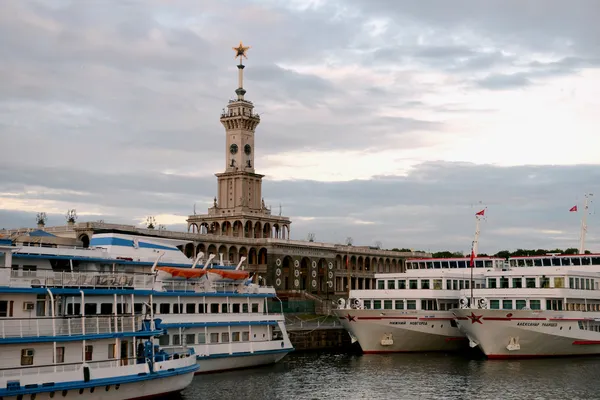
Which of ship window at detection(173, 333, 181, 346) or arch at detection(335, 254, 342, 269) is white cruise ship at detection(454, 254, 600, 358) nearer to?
ship window at detection(173, 333, 181, 346)

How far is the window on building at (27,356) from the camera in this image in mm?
41438

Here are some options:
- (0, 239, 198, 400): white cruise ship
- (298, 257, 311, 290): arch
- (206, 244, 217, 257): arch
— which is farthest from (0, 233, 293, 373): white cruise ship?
(298, 257, 311, 290): arch

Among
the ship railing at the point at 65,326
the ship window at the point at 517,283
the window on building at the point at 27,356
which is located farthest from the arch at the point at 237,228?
the window on building at the point at 27,356

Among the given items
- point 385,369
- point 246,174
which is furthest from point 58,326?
point 246,174

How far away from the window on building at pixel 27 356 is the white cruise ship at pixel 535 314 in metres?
39.6

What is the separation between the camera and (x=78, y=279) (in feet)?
158

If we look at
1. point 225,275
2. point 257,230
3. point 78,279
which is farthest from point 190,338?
point 257,230

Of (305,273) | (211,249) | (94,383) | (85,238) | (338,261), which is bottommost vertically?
(94,383)

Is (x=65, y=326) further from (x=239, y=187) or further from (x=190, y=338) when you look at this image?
(x=239, y=187)

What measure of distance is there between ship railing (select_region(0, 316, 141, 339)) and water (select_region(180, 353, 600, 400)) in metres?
6.35

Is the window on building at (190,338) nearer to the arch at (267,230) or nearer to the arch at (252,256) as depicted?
the arch at (252,256)

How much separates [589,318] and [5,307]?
170 ft

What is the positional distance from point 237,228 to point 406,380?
259 feet

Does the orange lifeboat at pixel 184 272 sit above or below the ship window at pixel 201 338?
above
